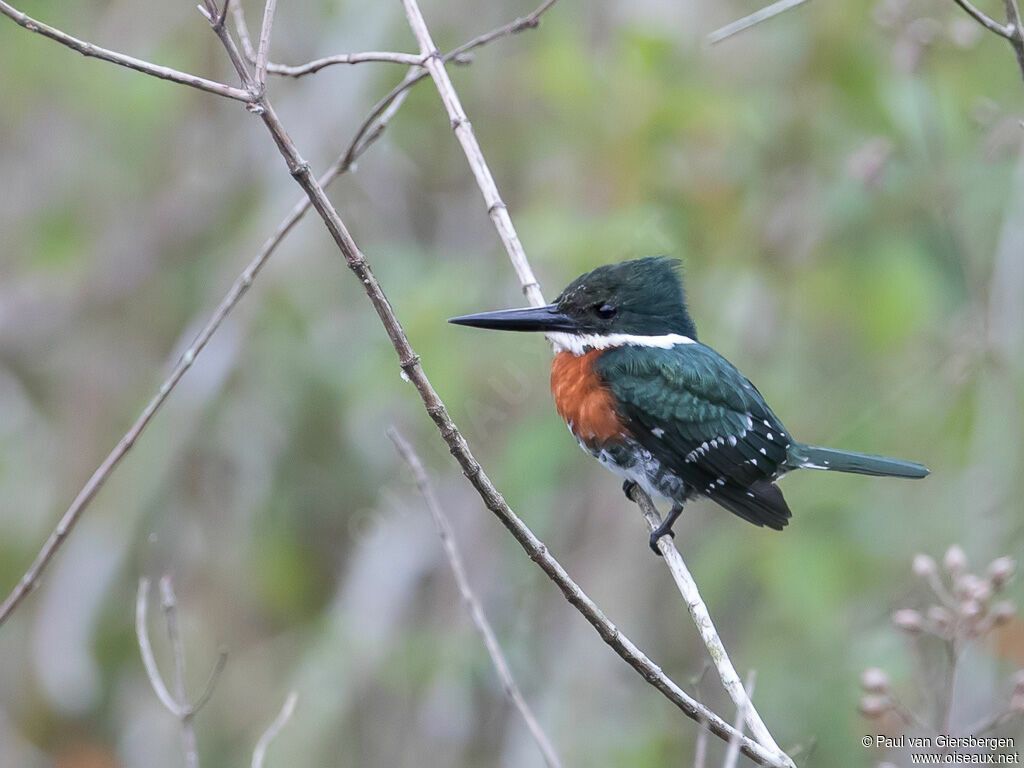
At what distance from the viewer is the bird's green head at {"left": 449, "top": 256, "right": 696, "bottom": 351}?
10.1 feet

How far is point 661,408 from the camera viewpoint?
3.09 metres

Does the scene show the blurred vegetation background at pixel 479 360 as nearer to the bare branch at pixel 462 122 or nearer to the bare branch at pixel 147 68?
the bare branch at pixel 462 122

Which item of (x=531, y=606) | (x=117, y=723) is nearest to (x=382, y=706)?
(x=531, y=606)

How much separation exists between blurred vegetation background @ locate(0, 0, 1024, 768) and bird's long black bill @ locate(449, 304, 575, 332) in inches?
13.7

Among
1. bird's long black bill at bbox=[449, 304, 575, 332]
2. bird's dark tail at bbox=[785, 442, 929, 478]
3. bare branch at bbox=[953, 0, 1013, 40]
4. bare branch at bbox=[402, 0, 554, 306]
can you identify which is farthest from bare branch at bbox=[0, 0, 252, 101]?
bird's dark tail at bbox=[785, 442, 929, 478]

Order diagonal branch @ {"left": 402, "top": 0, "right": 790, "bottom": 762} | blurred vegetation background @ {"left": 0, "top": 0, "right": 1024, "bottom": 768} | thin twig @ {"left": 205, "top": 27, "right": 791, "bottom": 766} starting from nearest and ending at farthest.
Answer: thin twig @ {"left": 205, "top": 27, "right": 791, "bottom": 766}
diagonal branch @ {"left": 402, "top": 0, "right": 790, "bottom": 762}
blurred vegetation background @ {"left": 0, "top": 0, "right": 1024, "bottom": 768}

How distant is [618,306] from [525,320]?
356mm

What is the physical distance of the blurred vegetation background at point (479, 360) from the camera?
141 inches

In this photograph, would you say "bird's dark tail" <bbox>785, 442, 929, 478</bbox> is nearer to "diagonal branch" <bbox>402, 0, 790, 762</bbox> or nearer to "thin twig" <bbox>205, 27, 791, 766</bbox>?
"diagonal branch" <bbox>402, 0, 790, 762</bbox>

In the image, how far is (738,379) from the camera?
10.5 ft

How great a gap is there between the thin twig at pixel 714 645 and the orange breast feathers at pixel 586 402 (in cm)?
39

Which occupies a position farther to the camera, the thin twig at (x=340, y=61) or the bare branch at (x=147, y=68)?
the thin twig at (x=340, y=61)

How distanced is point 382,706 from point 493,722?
0.45 meters

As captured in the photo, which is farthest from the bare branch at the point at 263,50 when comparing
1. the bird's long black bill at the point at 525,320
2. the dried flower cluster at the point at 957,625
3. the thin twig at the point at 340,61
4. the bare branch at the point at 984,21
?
the dried flower cluster at the point at 957,625
